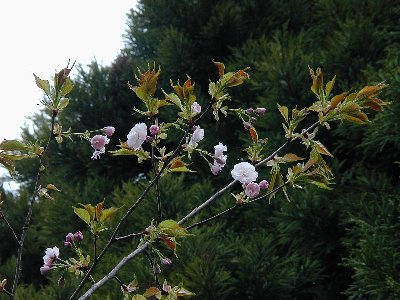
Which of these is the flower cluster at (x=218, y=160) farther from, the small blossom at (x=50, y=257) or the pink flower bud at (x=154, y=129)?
the small blossom at (x=50, y=257)

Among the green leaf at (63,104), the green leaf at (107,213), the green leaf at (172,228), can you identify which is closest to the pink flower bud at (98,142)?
the green leaf at (63,104)

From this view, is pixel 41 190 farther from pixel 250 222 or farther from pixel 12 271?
pixel 12 271

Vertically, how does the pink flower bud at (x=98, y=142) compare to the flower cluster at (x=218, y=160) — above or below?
above

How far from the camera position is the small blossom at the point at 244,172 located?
1.54m

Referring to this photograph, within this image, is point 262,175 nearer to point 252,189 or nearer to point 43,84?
point 252,189

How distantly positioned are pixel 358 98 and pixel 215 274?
234 centimetres

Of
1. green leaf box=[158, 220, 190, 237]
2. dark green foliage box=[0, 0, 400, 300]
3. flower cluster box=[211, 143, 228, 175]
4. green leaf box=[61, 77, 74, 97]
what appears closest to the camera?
green leaf box=[158, 220, 190, 237]

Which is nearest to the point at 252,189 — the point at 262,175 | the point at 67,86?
the point at 67,86

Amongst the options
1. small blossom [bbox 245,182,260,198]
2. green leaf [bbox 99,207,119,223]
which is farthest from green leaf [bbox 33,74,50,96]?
small blossom [bbox 245,182,260,198]

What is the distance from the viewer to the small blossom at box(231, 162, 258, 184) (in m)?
1.54

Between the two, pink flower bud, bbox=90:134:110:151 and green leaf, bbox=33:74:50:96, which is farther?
pink flower bud, bbox=90:134:110:151

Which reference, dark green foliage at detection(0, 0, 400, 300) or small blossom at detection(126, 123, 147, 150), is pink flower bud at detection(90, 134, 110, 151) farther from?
dark green foliage at detection(0, 0, 400, 300)

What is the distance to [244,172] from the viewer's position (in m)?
1.55

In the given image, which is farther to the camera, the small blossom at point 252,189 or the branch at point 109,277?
the small blossom at point 252,189
